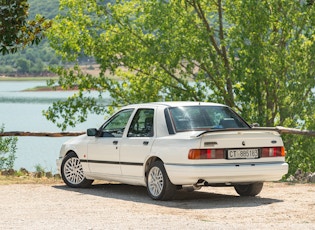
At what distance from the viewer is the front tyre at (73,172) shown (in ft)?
50.4

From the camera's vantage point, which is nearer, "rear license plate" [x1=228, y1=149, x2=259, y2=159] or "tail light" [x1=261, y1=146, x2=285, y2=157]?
"rear license plate" [x1=228, y1=149, x2=259, y2=159]

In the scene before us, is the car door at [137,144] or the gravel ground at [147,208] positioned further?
the car door at [137,144]

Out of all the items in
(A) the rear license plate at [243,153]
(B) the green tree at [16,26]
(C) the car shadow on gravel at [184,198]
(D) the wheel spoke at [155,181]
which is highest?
(B) the green tree at [16,26]

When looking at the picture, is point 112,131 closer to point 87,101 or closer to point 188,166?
point 188,166

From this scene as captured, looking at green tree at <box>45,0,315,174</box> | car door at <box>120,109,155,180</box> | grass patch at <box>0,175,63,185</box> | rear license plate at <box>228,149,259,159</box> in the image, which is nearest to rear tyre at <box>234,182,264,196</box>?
rear license plate at <box>228,149,259,159</box>

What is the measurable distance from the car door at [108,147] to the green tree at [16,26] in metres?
3.45

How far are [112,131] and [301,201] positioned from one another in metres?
3.47

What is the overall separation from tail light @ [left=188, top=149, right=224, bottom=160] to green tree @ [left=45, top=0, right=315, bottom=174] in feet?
49.8

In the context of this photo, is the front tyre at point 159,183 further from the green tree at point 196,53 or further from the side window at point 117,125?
the green tree at point 196,53

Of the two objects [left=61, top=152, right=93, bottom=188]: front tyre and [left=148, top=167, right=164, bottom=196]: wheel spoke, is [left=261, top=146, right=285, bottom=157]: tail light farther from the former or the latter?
[left=61, top=152, right=93, bottom=188]: front tyre

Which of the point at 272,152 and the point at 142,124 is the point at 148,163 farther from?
the point at 272,152

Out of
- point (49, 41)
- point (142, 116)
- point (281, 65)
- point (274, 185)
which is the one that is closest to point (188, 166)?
point (142, 116)

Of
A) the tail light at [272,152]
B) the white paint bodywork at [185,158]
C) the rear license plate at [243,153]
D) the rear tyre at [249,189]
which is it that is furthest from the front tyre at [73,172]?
the tail light at [272,152]

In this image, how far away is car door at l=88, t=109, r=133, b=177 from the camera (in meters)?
14.3
